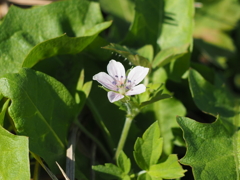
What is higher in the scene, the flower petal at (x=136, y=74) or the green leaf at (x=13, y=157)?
the flower petal at (x=136, y=74)

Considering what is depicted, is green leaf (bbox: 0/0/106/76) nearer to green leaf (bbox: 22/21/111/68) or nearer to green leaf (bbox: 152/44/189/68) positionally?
green leaf (bbox: 22/21/111/68)

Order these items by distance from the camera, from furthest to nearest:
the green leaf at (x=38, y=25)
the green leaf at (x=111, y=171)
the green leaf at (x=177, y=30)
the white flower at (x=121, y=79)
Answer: the green leaf at (x=177, y=30)
the green leaf at (x=38, y=25)
the green leaf at (x=111, y=171)
the white flower at (x=121, y=79)

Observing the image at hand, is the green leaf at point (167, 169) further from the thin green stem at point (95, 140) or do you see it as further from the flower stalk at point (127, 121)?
the thin green stem at point (95, 140)

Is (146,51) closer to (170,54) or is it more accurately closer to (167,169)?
(170,54)

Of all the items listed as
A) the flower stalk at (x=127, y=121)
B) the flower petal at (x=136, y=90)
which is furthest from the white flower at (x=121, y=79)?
the flower stalk at (x=127, y=121)

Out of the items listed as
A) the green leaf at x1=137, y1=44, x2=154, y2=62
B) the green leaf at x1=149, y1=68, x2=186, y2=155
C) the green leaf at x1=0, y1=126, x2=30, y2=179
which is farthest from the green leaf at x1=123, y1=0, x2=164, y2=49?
the green leaf at x1=0, y1=126, x2=30, y2=179

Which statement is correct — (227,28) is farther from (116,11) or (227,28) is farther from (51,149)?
(51,149)
